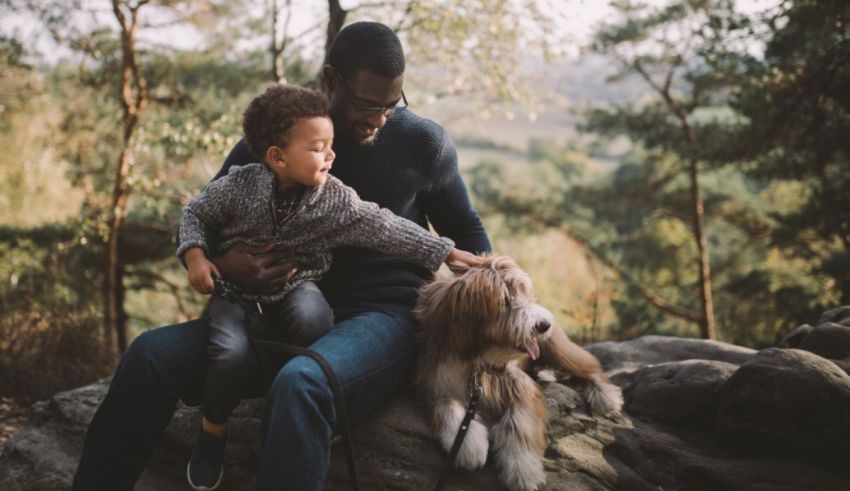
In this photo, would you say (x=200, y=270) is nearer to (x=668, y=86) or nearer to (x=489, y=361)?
(x=489, y=361)

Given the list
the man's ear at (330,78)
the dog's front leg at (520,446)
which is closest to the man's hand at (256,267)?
the man's ear at (330,78)

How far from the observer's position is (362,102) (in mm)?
2973

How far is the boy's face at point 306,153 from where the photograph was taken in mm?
2602

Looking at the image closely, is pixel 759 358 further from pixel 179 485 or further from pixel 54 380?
Result: pixel 54 380

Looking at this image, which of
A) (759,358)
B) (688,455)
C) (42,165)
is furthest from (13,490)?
(42,165)

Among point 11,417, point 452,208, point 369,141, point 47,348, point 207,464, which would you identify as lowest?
point 11,417

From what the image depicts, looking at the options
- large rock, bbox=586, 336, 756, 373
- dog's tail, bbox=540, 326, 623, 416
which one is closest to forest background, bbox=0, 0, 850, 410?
large rock, bbox=586, 336, 756, 373

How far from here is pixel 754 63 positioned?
758 centimetres

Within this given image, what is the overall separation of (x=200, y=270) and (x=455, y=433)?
132cm

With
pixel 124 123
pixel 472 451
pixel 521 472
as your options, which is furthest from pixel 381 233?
pixel 124 123

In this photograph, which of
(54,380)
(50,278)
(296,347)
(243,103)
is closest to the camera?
(296,347)

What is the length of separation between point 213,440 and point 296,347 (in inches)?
24.4

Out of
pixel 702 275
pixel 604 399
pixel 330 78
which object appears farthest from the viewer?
pixel 702 275

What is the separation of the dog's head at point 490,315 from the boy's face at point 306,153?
2.62 feet
